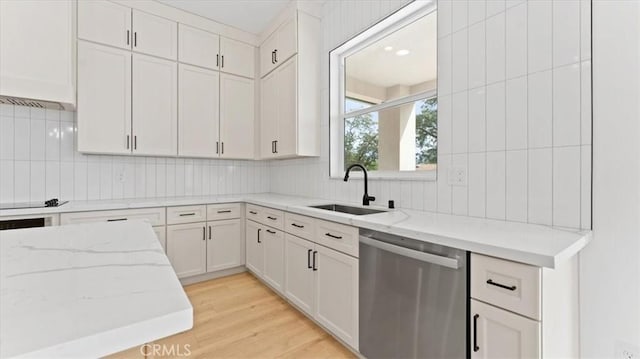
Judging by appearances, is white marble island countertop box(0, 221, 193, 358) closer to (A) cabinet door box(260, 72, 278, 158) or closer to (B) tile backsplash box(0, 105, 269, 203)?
(B) tile backsplash box(0, 105, 269, 203)

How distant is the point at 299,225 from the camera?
222 centimetres

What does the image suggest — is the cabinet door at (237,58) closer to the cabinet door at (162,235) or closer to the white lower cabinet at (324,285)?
the cabinet door at (162,235)

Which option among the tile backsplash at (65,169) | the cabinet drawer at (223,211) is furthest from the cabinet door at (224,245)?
the tile backsplash at (65,169)

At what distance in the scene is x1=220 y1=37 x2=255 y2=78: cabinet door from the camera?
3361 mm

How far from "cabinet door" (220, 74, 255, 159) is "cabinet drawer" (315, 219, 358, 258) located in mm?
1875

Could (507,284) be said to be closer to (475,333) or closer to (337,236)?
(475,333)

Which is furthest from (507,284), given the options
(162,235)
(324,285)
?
(162,235)

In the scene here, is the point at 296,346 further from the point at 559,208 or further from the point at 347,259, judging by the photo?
the point at 559,208

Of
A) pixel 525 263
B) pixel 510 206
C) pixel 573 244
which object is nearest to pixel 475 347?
pixel 525 263

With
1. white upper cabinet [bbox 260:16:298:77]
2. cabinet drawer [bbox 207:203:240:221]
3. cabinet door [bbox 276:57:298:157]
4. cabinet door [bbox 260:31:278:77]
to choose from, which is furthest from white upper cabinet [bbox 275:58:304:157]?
cabinet drawer [bbox 207:203:240:221]

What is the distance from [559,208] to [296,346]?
1683 millimetres

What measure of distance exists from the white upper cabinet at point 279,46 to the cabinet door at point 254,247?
1782 mm

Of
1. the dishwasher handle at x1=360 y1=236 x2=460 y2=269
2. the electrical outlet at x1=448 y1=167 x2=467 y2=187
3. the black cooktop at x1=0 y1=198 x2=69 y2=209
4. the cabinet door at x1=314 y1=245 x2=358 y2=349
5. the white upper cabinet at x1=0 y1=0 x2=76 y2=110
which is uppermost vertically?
the white upper cabinet at x1=0 y1=0 x2=76 y2=110

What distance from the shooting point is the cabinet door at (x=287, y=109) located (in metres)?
2.87
